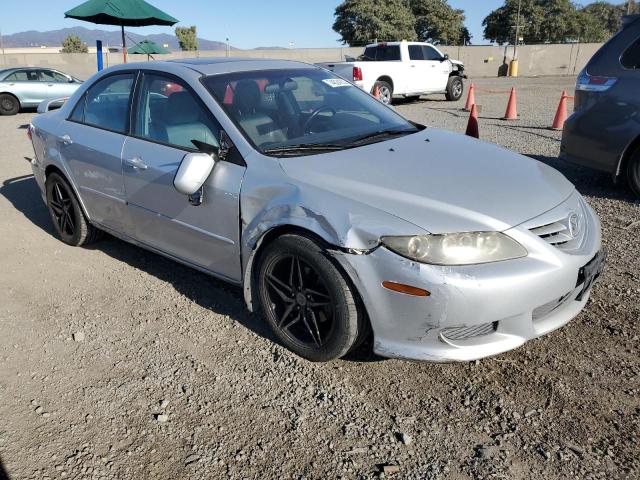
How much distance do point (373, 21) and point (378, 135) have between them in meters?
56.3

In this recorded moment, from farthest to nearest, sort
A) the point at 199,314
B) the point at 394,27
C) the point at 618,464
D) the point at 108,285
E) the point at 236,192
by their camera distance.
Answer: the point at 394,27 → the point at 108,285 → the point at 199,314 → the point at 236,192 → the point at 618,464

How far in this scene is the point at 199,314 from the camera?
3635mm

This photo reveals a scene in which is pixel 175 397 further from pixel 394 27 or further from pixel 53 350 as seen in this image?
pixel 394 27

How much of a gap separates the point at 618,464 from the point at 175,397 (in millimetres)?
2015

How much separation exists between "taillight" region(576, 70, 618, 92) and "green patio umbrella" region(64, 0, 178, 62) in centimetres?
1000

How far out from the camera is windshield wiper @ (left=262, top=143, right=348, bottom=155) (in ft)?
10.4

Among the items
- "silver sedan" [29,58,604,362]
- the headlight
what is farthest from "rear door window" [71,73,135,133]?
the headlight

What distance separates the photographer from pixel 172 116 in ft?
12.0

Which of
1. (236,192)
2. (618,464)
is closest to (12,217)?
(236,192)

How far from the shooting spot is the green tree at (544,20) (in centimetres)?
6356

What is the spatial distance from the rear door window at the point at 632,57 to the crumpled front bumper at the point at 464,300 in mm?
3714

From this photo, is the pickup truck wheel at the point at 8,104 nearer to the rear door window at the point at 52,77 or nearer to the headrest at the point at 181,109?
the rear door window at the point at 52,77

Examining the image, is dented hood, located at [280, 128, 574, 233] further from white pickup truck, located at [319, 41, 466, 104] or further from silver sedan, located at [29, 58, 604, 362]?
white pickup truck, located at [319, 41, 466, 104]

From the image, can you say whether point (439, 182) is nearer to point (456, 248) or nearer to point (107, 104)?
point (456, 248)
